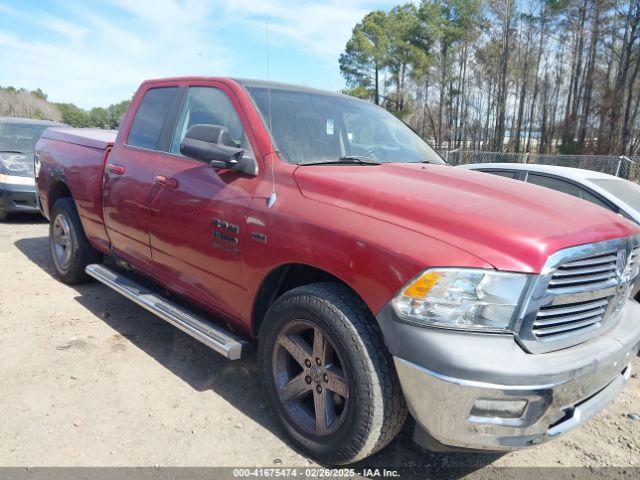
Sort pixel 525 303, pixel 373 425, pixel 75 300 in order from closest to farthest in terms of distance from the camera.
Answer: pixel 525 303 → pixel 373 425 → pixel 75 300

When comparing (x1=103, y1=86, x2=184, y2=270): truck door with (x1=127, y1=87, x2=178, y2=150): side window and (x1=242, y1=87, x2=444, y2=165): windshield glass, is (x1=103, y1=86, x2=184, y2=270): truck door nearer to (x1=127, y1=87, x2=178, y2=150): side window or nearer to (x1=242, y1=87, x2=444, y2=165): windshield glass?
(x1=127, y1=87, x2=178, y2=150): side window

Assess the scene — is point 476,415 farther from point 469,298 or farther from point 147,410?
point 147,410

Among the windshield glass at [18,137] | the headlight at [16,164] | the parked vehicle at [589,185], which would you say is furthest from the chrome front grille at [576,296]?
the windshield glass at [18,137]

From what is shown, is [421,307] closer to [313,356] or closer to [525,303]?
[525,303]

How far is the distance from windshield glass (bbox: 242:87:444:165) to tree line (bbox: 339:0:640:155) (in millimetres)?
28370

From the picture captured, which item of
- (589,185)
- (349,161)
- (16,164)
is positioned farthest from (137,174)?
(16,164)

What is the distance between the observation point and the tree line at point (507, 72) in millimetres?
28500

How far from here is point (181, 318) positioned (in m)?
3.20

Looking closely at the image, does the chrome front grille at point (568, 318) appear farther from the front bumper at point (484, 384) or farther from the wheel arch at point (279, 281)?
the wheel arch at point (279, 281)

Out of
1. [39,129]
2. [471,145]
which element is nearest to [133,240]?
[39,129]

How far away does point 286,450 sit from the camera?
8.70 feet

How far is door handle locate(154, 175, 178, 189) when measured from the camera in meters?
3.32

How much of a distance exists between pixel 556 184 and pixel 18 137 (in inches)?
357

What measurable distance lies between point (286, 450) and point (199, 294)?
1.20 meters
